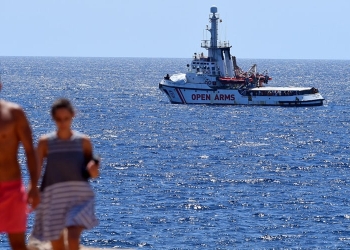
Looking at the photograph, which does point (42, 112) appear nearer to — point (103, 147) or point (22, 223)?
point (103, 147)

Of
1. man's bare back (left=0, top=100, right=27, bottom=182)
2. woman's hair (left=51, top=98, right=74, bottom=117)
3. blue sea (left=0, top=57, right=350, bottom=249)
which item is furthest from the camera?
blue sea (left=0, top=57, right=350, bottom=249)

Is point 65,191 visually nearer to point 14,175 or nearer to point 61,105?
point 14,175

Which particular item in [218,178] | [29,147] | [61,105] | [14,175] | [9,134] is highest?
[61,105]

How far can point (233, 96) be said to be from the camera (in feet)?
345

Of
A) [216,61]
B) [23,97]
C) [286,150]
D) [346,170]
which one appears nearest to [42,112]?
[216,61]

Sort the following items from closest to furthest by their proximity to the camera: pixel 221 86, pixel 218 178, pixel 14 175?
pixel 14 175, pixel 218 178, pixel 221 86

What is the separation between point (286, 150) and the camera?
70812mm

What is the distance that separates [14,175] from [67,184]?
1.90 ft

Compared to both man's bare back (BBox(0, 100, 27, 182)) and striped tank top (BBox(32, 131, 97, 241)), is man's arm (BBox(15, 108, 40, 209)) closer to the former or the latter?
man's bare back (BBox(0, 100, 27, 182))

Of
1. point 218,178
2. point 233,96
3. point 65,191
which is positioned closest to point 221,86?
point 233,96

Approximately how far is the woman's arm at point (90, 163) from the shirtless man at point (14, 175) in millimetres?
547

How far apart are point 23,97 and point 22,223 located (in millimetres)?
125146

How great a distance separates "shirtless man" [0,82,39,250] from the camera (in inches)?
352

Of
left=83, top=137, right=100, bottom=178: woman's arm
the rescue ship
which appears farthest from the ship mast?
left=83, top=137, right=100, bottom=178: woman's arm
